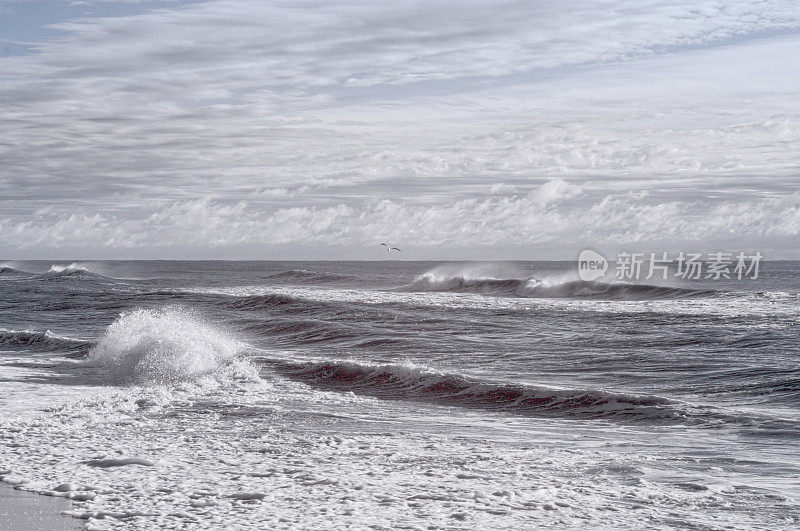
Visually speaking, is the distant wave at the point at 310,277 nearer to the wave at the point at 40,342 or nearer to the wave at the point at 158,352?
the wave at the point at 40,342

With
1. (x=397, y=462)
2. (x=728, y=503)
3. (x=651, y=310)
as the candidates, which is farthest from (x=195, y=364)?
(x=651, y=310)

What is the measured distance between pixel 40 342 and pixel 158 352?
20.4ft

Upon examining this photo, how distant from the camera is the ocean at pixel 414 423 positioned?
21.4ft

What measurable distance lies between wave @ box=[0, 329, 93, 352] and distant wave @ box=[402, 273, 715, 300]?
77.8ft

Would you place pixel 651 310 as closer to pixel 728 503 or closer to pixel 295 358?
pixel 295 358

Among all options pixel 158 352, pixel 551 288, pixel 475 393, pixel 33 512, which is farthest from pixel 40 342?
pixel 551 288

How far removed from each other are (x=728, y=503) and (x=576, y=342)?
13.0 metres

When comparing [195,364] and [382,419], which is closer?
[382,419]

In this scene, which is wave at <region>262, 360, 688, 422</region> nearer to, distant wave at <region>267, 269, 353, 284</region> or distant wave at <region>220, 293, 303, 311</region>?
distant wave at <region>220, 293, 303, 311</region>

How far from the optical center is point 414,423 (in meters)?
10.6

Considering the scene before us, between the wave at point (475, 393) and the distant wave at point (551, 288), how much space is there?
73.3 feet

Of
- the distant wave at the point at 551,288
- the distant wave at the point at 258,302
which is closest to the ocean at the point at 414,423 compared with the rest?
the distant wave at the point at 258,302

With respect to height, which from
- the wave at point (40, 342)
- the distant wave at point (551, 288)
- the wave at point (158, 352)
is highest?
the distant wave at point (551, 288)

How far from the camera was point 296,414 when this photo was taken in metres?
11.1
